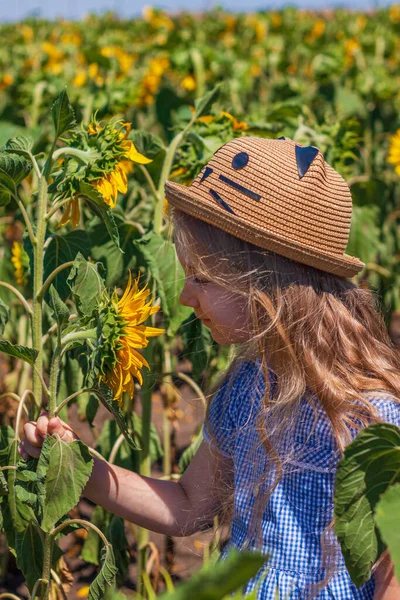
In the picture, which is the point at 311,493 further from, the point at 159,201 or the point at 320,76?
the point at 320,76

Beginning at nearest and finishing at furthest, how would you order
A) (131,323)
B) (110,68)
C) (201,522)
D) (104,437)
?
(131,323) → (201,522) → (104,437) → (110,68)

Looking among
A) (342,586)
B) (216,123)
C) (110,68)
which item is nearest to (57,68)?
(110,68)

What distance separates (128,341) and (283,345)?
25 cm

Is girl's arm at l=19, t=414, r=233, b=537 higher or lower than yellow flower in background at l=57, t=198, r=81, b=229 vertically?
lower

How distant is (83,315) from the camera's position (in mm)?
1237

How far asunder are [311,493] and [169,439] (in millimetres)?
1365

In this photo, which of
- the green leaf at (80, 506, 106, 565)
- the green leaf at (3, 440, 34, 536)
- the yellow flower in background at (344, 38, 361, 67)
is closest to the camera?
the green leaf at (3, 440, 34, 536)

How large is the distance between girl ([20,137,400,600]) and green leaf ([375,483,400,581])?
1.45ft

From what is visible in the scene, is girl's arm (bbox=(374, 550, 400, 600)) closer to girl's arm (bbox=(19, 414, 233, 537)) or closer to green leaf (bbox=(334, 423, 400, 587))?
green leaf (bbox=(334, 423, 400, 587))

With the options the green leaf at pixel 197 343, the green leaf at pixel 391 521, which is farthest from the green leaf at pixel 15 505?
the green leaf at pixel 391 521

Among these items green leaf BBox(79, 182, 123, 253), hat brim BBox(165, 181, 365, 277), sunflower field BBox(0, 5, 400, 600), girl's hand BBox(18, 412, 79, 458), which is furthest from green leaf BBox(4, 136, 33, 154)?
girl's hand BBox(18, 412, 79, 458)

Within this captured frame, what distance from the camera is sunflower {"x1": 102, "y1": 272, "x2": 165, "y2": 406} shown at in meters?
1.19

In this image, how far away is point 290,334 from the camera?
133 centimetres

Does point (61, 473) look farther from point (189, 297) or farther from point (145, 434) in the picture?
point (145, 434)
